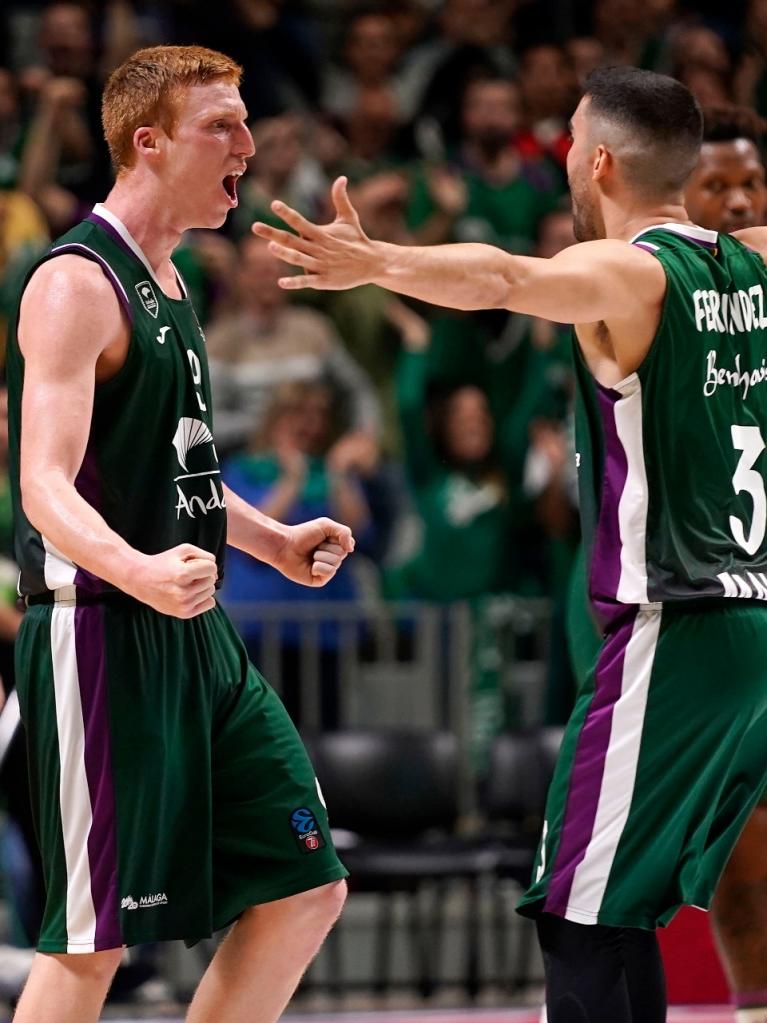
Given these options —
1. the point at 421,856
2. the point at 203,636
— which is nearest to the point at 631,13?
the point at 421,856

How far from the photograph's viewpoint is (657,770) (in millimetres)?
3799

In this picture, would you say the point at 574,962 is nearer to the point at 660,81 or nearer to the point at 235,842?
the point at 235,842

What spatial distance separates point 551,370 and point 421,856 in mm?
2957

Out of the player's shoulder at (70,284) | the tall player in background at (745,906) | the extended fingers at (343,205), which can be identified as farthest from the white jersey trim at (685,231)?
the player's shoulder at (70,284)

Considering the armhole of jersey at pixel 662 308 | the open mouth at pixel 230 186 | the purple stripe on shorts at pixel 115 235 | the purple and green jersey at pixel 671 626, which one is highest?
the open mouth at pixel 230 186

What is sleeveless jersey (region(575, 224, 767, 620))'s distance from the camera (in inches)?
152

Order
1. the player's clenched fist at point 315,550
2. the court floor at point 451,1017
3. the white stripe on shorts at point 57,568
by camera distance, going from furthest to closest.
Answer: the court floor at point 451,1017, the player's clenched fist at point 315,550, the white stripe on shorts at point 57,568

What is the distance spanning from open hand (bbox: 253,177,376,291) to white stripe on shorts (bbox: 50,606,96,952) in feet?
3.18

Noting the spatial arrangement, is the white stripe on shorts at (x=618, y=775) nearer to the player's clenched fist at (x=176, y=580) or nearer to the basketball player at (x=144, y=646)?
the basketball player at (x=144, y=646)

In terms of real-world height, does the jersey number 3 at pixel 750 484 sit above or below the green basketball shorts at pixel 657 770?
above

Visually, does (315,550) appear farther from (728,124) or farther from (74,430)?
(728,124)

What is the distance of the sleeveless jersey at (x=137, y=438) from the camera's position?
3.81 metres

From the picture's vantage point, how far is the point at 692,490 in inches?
154

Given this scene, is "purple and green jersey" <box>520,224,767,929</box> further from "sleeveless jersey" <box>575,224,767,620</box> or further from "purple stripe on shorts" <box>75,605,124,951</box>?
"purple stripe on shorts" <box>75,605,124,951</box>
